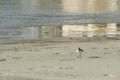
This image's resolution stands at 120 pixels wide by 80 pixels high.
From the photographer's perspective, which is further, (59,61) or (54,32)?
(54,32)

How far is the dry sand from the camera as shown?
12.6 m

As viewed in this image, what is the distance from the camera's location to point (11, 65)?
14.4 meters

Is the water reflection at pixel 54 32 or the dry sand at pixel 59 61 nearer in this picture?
the dry sand at pixel 59 61

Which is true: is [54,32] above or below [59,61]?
above

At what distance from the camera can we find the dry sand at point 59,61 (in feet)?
41.3

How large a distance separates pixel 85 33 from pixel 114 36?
1729 millimetres

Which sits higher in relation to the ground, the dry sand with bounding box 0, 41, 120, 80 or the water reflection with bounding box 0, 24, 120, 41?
the water reflection with bounding box 0, 24, 120, 41

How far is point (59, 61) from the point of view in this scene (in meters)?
14.9

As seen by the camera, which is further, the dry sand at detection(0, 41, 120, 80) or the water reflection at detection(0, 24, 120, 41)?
the water reflection at detection(0, 24, 120, 41)

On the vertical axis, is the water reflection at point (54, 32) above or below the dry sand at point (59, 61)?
above

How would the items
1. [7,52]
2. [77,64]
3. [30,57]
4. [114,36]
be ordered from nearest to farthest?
[77,64] → [30,57] → [7,52] → [114,36]

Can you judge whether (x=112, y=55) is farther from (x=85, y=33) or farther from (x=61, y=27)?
(x=61, y=27)

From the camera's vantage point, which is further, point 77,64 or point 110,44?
point 110,44

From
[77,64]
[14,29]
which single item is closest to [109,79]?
[77,64]
